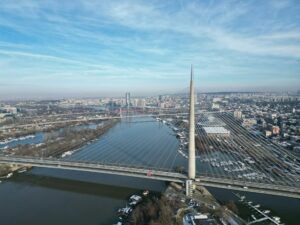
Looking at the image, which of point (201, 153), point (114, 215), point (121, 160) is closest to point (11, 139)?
point (121, 160)

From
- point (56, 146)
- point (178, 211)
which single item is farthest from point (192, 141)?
point (56, 146)

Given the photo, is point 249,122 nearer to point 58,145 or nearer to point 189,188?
point 58,145

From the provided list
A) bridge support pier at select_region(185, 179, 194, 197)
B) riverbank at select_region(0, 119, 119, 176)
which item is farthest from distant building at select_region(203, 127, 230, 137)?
bridge support pier at select_region(185, 179, 194, 197)

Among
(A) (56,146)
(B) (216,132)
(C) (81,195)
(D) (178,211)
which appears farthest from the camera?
(B) (216,132)

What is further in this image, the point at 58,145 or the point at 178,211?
the point at 58,145

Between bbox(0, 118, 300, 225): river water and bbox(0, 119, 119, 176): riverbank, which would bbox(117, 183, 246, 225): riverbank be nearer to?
bbox(0, 118, 300, 225): river water

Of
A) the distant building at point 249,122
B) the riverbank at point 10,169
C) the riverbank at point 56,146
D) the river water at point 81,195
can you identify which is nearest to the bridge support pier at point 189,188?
the river water at point 81,195

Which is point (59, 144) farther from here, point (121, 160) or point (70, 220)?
point (70, 220)
